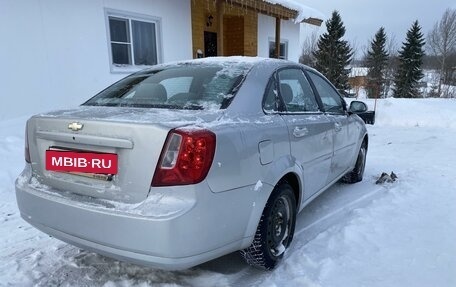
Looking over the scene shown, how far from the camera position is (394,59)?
42.1 m

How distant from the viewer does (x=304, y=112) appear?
3195 mm

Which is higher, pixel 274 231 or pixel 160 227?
pixel 160 227

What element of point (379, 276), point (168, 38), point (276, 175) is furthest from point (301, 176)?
point (168, 38)

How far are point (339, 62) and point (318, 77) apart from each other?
3135 centimetres

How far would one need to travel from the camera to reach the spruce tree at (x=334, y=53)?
108 ft

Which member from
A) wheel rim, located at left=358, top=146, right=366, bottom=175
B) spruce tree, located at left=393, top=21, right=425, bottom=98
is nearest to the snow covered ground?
wheel rim, located at left=358, top=146, right=366, bottom=175

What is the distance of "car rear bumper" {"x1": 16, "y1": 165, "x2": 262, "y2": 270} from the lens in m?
1.92

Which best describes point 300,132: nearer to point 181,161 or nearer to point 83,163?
point 181,161

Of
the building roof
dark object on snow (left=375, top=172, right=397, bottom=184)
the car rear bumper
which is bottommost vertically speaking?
dark object on snow (left=375, top=172, right=397, bottom=184)

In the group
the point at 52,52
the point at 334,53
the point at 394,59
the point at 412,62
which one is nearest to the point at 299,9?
the point at 52,52

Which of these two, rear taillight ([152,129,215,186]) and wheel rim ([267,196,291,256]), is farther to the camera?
wheel rim ([267,196,291,256])

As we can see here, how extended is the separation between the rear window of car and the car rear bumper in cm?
69

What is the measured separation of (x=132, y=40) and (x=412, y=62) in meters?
34.9

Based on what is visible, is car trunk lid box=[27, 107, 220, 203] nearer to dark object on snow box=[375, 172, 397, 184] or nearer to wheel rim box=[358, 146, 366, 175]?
wheel rim box=[358, 146, 366, 175]
